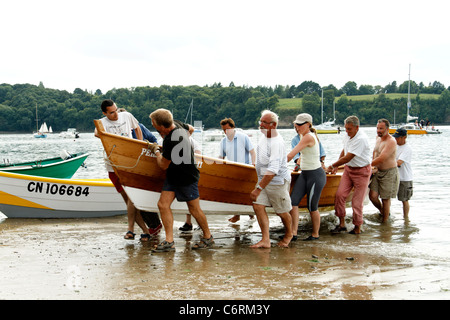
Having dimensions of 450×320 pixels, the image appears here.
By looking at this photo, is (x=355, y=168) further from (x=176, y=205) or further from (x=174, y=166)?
(x=174, y=166)

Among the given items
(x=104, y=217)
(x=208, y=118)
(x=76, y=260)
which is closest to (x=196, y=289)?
(x=76, y=260)

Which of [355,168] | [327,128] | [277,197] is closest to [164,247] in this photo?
[277,197]

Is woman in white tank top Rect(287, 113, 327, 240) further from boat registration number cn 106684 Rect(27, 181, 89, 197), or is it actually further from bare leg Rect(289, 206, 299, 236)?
boat registration number cn 106684 Rect(27, 181, 89, 197)

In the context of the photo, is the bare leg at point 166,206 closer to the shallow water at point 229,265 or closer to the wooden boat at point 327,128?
the shallow water at point 229,265

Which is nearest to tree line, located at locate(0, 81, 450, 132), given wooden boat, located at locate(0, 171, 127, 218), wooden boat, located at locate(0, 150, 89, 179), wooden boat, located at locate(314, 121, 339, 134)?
wooden boat, located at locate(314, 121, 339, 134)

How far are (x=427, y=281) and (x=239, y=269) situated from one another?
211 cm

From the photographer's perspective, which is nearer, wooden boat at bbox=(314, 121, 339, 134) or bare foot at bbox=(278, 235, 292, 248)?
bare foot at bbox=(278, 235, 292, 248)

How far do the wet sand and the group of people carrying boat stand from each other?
0.39 m

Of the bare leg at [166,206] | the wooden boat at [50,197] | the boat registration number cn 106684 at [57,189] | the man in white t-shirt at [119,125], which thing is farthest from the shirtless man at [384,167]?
the boat registration number cn 106684 at [57,189]

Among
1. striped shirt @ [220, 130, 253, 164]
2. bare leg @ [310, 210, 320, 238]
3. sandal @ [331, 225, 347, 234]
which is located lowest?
sandal @ [331, 225, 347, 234]

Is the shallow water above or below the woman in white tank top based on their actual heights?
below

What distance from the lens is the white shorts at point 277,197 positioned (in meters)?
6.73

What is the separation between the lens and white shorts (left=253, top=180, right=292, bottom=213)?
22.1ft

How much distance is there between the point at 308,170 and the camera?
7.24 m
